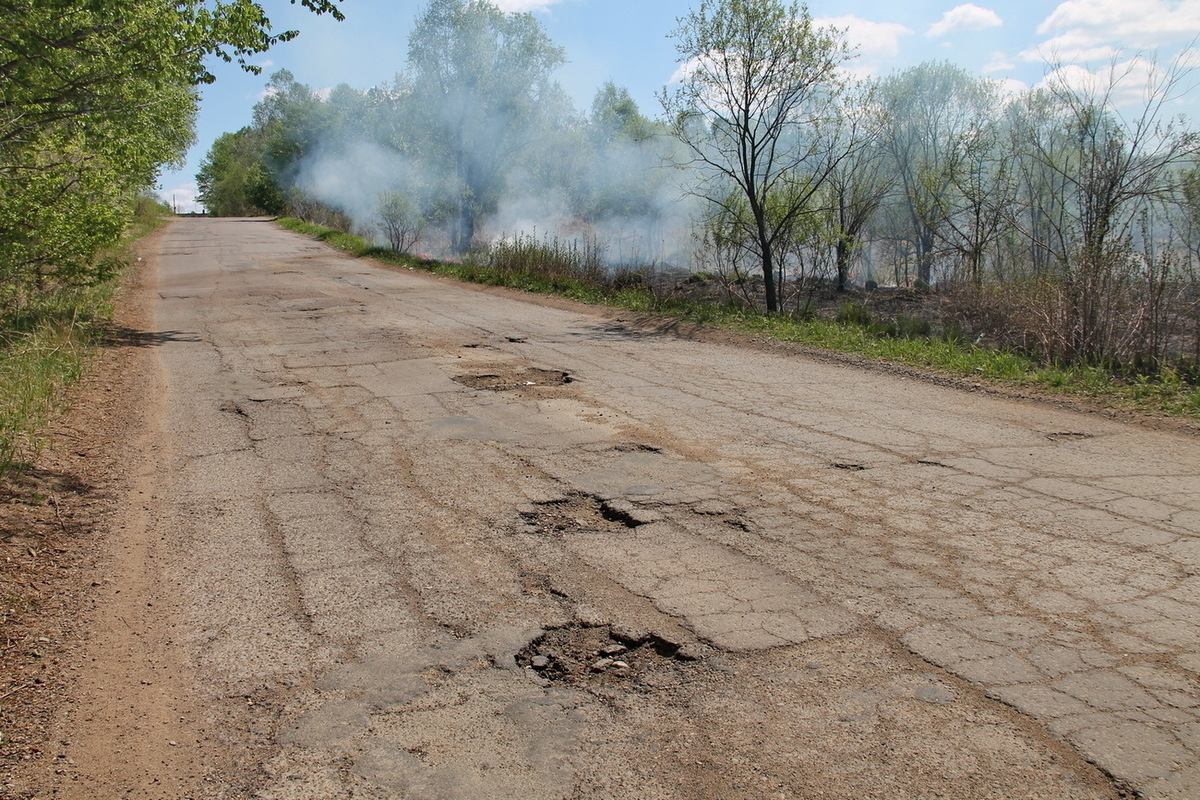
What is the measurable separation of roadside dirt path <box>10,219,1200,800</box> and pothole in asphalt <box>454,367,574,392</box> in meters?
0.66

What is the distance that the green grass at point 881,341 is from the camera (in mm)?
6613

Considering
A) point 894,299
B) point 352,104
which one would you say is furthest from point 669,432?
point 352,104

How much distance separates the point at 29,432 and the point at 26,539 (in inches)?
73.3

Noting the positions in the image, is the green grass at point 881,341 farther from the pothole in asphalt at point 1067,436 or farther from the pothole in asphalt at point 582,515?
the pothole in asphalt at point 582,515

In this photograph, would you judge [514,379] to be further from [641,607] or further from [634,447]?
[641,607]

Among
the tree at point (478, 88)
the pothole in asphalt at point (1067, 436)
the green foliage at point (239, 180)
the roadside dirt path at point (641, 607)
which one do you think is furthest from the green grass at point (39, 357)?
the green foliage at point (239, 180)

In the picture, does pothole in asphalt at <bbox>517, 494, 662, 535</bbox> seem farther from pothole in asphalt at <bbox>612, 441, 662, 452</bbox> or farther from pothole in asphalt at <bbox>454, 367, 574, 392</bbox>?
pothole in asphalt at <bbox>454, 367, 574, 392</bbox>

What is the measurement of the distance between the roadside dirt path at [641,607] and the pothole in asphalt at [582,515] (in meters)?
0.02

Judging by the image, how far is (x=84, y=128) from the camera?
8297 millimetres

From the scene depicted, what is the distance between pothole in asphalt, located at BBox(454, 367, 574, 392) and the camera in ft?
23.1

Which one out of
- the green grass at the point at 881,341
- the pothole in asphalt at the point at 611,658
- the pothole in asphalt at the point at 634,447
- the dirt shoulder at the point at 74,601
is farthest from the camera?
the green grass at the point at 881,341

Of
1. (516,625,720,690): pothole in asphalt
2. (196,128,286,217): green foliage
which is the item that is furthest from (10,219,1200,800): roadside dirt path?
(196,128,286,217): green foliage

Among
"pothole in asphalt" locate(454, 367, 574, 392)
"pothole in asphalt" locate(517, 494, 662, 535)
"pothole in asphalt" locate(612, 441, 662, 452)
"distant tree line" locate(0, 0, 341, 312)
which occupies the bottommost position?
"pothole in asphalt" locate(517, 494, 662, 535)

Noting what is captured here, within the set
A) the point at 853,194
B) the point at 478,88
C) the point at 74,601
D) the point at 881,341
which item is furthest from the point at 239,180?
the point at 74,601
